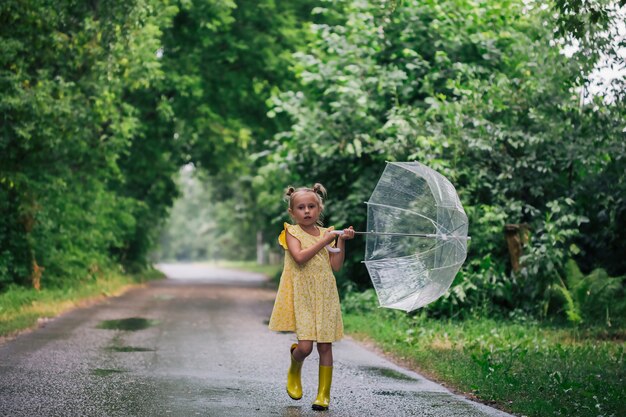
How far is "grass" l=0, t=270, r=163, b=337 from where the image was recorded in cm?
1273

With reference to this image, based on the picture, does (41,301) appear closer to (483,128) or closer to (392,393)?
(483,128)

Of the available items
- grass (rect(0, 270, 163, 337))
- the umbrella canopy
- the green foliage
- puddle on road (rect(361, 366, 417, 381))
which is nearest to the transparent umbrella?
the umbrella canopy

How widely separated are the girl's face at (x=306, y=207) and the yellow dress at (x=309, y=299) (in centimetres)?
14

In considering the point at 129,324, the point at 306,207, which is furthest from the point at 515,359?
the point at 129,324

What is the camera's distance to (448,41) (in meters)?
15.9

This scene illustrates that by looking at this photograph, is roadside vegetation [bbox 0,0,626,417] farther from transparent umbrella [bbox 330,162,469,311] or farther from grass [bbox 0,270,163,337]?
transparent umbrella [bbox 330,162,469,311]

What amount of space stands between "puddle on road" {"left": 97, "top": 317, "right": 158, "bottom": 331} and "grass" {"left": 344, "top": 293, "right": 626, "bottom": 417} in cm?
339

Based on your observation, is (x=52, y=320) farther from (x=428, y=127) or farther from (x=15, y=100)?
(x=428, y=127)

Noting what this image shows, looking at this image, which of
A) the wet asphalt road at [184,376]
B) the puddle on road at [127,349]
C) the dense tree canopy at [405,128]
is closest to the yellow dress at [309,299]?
the wet asphalt road at [184,376]

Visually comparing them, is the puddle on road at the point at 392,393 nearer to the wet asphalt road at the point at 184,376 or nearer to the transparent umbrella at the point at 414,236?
the wet asphalt road at the point at 184,376

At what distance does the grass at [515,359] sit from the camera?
7047mm

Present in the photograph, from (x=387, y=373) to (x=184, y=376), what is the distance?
87.9 inches

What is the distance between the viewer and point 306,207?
6.91 m

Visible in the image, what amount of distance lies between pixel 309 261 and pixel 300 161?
413 inches
